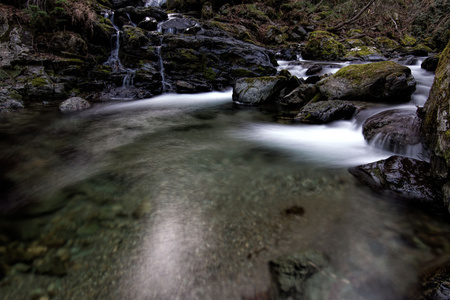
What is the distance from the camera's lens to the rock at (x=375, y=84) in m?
5.86

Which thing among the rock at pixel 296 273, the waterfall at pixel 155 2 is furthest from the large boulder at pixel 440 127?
the waterfall at pixel 155 2

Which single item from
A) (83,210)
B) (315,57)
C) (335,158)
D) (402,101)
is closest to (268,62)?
(315,57)

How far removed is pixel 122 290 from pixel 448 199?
132 inches

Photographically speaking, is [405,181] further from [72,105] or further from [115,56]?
[115,56]

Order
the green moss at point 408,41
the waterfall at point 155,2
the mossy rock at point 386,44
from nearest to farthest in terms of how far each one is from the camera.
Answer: the mossy rock at point 386,44
the green moss at point 408,41
the waterfall at point 155,2

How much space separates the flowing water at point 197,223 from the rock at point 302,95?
3415mm

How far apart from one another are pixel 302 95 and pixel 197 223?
6823 millimetres

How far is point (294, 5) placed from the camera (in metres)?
21.6

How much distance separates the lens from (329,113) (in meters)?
5.66

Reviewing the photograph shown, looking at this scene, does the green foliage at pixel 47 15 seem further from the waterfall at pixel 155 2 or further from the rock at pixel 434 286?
the waterfall at pixel 155 2

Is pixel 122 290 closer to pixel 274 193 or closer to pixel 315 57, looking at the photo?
pixel 274 193

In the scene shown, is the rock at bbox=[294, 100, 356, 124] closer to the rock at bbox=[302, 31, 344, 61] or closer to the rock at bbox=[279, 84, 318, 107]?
the rock at bbox=[279, 84, 318, 107]

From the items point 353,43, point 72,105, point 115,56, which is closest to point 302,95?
point 72,105

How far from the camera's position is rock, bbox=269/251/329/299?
5.33ft
